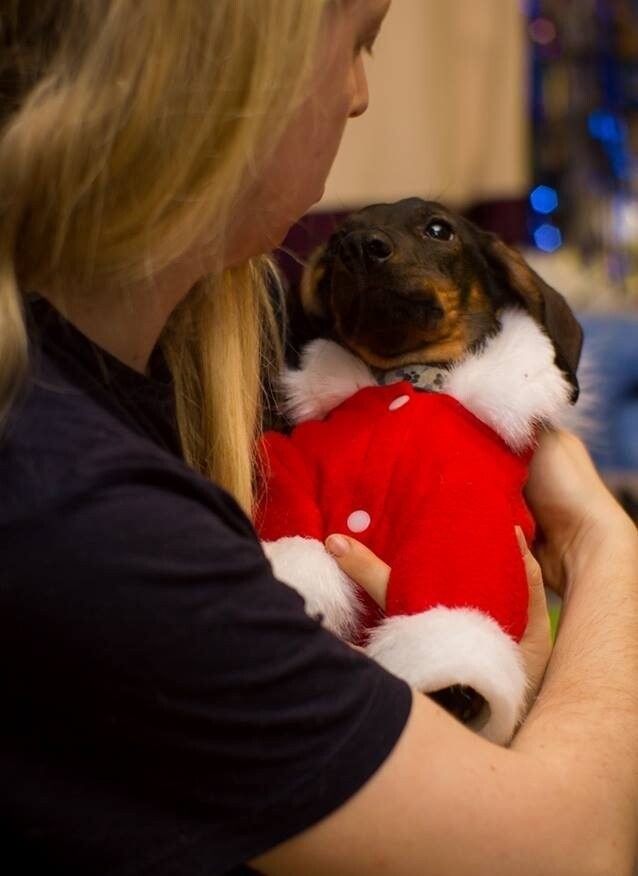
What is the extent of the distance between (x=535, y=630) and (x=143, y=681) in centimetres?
55

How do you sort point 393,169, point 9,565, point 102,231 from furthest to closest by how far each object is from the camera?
point 393,169, point 102,231, point 9,565

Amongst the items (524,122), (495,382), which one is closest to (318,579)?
(495,382)

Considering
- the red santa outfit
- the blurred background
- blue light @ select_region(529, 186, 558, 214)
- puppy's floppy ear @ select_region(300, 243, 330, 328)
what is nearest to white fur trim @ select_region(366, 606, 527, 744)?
the red santa outfit

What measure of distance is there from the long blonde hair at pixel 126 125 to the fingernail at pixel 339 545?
15.2 inches

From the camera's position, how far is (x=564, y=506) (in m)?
1.36

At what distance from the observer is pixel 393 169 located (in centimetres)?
395

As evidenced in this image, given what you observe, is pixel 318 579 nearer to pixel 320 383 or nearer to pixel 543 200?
pixel 320 383

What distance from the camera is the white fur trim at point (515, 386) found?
4.24ft

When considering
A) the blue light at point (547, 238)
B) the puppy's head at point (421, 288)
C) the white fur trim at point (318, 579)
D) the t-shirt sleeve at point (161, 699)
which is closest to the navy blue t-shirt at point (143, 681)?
the t-shirt sleeve at point (161, 699)

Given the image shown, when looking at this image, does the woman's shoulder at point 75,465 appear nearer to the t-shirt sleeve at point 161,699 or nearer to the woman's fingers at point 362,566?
the t-shirt sleeve at point 161,699

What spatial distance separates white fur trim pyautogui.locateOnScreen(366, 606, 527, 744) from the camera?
3.46 ft

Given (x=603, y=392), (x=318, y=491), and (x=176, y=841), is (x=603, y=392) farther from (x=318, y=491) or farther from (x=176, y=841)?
(x=176, y=841)

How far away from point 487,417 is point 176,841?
65 centimetres

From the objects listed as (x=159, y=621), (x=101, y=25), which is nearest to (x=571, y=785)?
(x=159, y=621)
